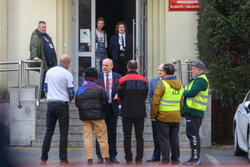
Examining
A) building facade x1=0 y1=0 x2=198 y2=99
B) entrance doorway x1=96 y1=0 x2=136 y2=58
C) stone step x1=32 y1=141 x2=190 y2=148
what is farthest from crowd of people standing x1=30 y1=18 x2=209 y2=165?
entrance doorway x1=96 y1=0 x2=136 y2=58

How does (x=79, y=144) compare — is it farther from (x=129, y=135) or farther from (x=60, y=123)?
(x=129, y=135)

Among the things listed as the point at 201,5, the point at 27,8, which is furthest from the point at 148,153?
the point at 27,8

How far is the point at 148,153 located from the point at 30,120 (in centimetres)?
265

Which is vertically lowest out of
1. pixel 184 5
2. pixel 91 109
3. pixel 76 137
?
pixel 76 137

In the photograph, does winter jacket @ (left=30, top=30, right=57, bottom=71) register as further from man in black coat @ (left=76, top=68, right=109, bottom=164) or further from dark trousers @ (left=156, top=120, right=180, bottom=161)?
dark trousers @ (left=156, top=120, right=180, bottom=161)

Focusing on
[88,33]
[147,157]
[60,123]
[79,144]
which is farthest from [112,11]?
[60,123]

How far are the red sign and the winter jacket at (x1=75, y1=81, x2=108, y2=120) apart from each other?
549cm

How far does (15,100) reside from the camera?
399 inches

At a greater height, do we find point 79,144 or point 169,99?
point 169,99

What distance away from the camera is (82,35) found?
13.0 meters

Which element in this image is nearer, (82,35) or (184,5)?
(184,5)

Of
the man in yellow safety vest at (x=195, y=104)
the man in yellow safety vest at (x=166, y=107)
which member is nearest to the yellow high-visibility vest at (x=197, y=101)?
the man in yellow safety vest at (x=195, y=104)

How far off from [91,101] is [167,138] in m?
1.28

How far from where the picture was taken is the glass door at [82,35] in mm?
12859
